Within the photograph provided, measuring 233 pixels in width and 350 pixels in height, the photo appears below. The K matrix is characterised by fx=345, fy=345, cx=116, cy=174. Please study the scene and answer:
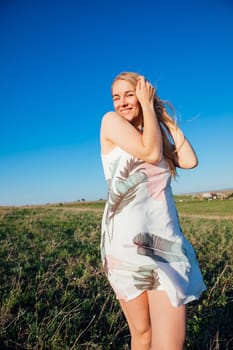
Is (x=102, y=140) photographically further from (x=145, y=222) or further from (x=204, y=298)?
(x=204, y=298)

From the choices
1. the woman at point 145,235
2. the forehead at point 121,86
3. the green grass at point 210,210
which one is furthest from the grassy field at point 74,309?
the green grass at point 210,210

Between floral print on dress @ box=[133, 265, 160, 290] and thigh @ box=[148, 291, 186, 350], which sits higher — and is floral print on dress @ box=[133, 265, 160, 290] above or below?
above

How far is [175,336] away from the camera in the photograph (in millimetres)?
2055

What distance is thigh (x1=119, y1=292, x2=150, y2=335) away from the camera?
2264 mm

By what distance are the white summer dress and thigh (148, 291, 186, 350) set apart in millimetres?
78

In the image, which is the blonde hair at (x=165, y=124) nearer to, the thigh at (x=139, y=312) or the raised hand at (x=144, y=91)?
the raised hand at (x=144, y=91)

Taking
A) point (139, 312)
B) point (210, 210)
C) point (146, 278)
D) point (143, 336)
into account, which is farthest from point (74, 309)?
point (210, 210)

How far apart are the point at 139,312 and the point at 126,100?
1455 mm

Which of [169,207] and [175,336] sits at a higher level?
[169,207]

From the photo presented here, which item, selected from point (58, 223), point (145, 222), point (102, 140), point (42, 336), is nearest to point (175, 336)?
point (145, 222)

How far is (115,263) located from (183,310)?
1.70 feet

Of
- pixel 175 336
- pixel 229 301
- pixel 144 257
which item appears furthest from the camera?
pixel 229 301

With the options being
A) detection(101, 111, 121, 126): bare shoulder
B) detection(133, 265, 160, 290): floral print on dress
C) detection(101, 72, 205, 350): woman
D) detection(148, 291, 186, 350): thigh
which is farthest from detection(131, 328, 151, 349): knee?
detection(101, 111, 121, 126): bare shoulder

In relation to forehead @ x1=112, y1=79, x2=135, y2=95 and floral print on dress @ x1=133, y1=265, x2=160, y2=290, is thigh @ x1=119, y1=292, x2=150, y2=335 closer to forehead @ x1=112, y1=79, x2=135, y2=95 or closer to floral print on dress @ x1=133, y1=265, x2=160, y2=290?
floral print on dress @ x1=133, y1=265, x2=160, y2=290
